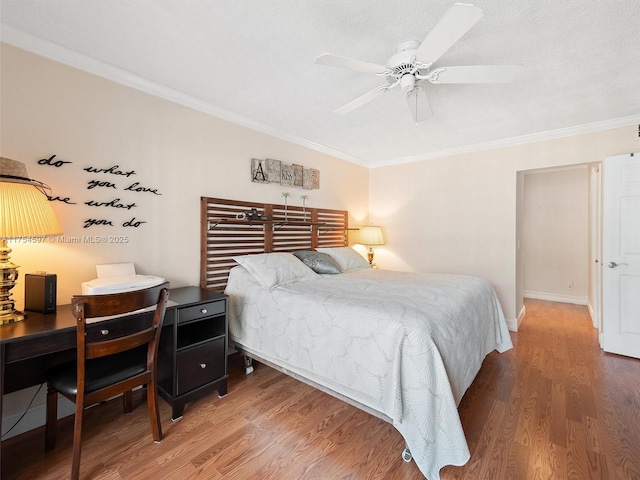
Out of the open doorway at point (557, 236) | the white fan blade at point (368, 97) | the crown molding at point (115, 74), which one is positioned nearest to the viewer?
the crown molding at point (115, 74)

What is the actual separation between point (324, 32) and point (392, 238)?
11.4 ft

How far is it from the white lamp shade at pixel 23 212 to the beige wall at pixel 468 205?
165 inches

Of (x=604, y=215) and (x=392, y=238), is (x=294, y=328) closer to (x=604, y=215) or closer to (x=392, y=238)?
(x=392, y=238)

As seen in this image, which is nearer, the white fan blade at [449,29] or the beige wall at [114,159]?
the white fan blade at [449,29]

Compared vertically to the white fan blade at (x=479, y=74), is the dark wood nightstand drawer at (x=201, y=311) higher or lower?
lower

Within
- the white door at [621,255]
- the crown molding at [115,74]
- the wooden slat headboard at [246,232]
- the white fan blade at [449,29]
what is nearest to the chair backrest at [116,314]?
the wooden slat headboard at [246,232]

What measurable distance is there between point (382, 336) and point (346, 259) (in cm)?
198

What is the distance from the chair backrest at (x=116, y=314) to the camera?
1.39 metres

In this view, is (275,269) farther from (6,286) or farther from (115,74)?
(115,74)

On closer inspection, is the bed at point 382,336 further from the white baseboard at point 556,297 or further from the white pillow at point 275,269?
the white baseboard at point 556,297

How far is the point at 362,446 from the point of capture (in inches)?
67.7

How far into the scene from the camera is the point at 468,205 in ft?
13.2

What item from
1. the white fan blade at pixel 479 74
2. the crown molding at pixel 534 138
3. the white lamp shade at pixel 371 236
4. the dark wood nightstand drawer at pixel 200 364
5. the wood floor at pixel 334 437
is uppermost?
the crown molding at pixel 534 138

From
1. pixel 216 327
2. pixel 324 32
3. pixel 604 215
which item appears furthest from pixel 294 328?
pixel 604 215
